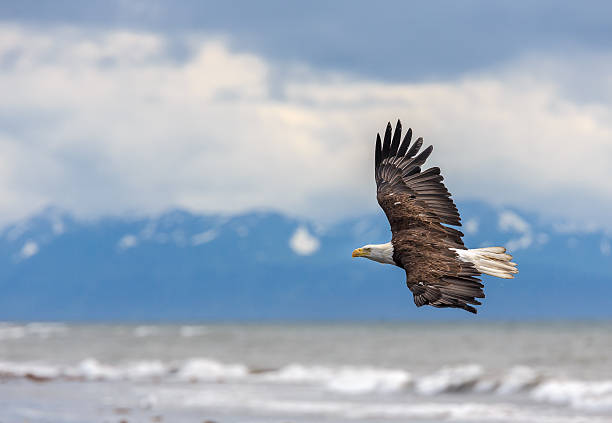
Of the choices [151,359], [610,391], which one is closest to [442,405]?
[610,391]

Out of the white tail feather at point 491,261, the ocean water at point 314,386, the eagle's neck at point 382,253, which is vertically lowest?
the white tail feather at point 491,261

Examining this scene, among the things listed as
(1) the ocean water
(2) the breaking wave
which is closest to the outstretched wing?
(1) the ocean water

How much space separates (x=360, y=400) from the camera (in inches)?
1259

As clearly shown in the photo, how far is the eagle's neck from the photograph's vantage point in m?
13.0

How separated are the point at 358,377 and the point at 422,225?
25220 millimetres

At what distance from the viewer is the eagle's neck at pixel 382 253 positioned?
12995mm

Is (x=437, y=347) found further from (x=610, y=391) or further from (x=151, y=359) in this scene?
(x=610, y=391)

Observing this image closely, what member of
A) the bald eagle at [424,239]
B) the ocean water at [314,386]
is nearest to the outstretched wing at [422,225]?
the bald eagle at [424,239]

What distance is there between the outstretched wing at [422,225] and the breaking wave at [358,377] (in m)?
17.1

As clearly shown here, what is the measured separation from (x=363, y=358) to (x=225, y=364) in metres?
7.08

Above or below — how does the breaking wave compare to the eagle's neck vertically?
above

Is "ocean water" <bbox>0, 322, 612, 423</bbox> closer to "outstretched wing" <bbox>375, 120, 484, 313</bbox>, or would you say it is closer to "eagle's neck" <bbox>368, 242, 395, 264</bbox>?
"outstretched wing" <bbox>375, 120, 484, 313</bbox>

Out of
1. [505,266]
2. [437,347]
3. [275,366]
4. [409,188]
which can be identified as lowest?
[505,266]

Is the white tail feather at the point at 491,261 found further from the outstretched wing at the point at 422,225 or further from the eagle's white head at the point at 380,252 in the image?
the eagle's white head at the point at 380,252
